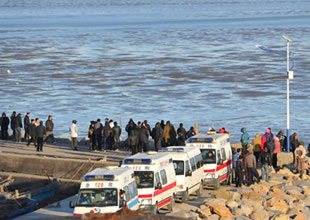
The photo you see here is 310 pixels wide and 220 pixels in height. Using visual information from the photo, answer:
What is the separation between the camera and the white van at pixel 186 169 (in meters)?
25.8

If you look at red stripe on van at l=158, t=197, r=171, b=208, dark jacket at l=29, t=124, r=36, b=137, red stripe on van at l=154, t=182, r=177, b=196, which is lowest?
red stripe on van at l=158, t=197, r=171, b=208

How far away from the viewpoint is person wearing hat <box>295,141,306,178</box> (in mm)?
31491

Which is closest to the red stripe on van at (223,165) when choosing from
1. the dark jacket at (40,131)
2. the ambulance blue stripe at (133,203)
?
the ambulance blue stripe at (133,203)

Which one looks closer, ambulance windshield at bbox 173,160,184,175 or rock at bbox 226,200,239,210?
rock at bbox 226,200,239,210

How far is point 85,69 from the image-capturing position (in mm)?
88250

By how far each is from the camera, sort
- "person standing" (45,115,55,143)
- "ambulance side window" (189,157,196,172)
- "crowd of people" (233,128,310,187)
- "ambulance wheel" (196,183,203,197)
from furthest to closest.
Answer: "person standing" (45,115,55,143)
"crowd of people" (233,128,310,187)
"ambulance wheel" (196,183,203,197)
"ambulance side window" (189,157,196,172)

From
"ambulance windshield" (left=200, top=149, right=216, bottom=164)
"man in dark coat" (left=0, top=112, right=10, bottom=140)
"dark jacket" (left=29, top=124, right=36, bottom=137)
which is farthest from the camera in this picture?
"man in dark coat" (left=0, top=112, right=10, bottom=140)

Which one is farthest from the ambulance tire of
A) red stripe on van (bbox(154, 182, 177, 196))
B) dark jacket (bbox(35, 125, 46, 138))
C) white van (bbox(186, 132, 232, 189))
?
dark jacket (bbox(35, 125, 46, 138))

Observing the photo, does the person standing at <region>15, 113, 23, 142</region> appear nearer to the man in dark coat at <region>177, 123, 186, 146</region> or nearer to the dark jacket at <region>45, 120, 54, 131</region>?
the dark jacket at <region>45, 120, 54, 131</region>

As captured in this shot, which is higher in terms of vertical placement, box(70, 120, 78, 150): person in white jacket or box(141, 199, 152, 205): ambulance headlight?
box(70, 120, 78, 150): person in white jacket

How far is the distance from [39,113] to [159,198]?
1443 inches

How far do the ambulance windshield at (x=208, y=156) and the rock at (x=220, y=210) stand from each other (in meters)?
4.60

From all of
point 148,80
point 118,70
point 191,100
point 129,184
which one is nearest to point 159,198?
point 129,184

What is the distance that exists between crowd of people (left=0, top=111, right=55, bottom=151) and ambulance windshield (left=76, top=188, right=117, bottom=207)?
1484 centimetres
